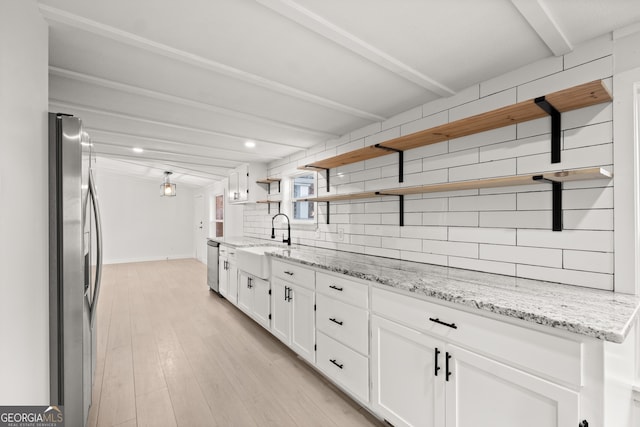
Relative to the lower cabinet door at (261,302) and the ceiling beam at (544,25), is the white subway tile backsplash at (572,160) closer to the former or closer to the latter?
Result: the ceiling beam at (544,25)

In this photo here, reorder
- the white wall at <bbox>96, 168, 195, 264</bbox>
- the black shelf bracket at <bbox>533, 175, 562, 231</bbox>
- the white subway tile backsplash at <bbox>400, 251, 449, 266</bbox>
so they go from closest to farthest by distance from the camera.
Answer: the black shelf bracket at <bbox>533, 175, 562, 231</bbox> < the white subway tile backsplash at <bbox>400, 251, 449, 266</bbox> < the white wall at <bbox>96, 168, 195, 264</bbox>

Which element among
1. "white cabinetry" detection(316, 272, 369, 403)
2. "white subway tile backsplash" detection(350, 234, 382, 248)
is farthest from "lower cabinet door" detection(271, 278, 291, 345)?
"white subway tile backsplash" detection(350, 234, 382, 248)

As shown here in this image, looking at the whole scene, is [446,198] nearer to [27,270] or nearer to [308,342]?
[308,342]

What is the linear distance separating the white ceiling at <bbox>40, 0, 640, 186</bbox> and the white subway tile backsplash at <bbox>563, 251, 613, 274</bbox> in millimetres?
1085

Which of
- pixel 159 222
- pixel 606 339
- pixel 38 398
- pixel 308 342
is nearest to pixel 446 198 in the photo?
pixel 606 339

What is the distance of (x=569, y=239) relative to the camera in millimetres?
1566

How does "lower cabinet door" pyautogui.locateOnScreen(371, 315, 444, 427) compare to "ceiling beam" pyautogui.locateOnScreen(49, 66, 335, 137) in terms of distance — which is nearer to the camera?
"lower cabinet door" pyautogui.locateOnScreen(371, 315, 444, 427)

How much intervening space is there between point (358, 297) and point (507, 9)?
5.48ft

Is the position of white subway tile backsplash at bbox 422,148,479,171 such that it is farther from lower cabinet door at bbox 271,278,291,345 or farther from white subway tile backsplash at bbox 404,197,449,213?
lower cabinet door at bbox 271,278,291,345

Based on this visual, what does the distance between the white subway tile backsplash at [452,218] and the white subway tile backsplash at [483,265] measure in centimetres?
24

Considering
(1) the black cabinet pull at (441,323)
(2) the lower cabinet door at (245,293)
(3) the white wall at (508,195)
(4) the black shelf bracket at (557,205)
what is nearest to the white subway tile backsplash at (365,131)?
(3) the white wall at (508,195)

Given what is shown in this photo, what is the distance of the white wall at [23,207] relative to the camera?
1005 mm

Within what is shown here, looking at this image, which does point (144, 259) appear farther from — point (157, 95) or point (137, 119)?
point (157, 95)

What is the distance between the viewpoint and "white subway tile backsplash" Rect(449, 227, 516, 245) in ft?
5.93
